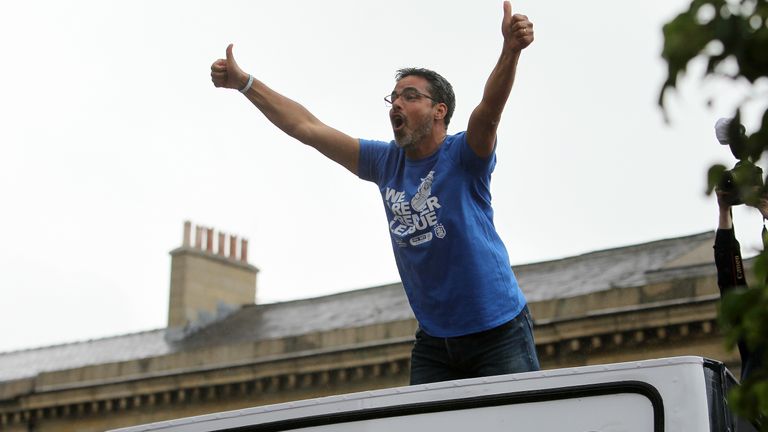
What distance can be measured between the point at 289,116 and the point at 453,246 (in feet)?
3.52

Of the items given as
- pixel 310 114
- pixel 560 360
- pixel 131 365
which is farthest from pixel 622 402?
pixel 131 365

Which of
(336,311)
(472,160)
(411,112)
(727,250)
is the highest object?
(336,311)

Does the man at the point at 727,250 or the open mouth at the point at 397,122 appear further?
the open mouth at the point at 397,122

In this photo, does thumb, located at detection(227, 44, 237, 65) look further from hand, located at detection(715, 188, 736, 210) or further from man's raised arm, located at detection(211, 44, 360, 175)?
hand, located at detection(715, 188, 736, 210)

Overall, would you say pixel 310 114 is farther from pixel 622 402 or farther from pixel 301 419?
pixel 622 402

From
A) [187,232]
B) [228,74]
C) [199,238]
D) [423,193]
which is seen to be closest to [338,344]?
[187,232]

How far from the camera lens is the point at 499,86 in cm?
487

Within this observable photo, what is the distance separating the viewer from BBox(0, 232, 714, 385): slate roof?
86.2 feet

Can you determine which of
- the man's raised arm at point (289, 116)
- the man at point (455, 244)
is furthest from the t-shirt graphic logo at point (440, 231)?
the man's raised arm at point (289, 116)

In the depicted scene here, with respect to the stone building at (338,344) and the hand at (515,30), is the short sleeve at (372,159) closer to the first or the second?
the hand at (515,30)

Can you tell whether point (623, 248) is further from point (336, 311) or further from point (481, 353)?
point (481, 353)

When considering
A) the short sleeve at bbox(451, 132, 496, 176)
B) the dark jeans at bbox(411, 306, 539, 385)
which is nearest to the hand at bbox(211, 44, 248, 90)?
the short sleeve at bbox(451, 132, 496, 176)

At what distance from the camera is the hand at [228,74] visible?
230 inches

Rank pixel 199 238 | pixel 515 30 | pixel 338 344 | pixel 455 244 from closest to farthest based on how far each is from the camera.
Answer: pixel 515 30 → pixel 455 244 → pixel 338 344 → pixel 199 238
